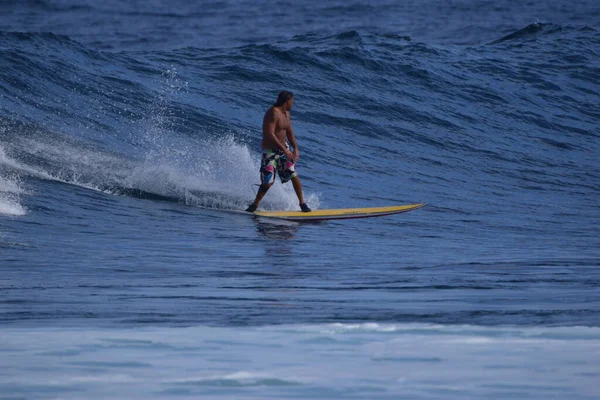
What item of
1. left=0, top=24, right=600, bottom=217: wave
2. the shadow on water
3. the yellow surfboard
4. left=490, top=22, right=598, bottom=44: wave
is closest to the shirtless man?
the yellow surfboard

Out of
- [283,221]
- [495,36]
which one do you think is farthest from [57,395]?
[495,36]

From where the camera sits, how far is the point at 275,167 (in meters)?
11.6

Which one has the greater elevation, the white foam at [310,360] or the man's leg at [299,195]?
the white foam at [310,360]

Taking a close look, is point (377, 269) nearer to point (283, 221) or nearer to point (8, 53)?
point (283, 221)

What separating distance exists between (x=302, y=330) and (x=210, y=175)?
805 cm

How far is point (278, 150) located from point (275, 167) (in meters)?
0.19

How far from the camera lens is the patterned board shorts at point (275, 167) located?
1157 cm

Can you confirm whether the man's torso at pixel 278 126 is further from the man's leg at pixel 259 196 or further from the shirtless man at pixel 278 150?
the man's leg at pixel 259 196

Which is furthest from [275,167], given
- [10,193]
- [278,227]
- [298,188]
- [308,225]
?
[10,193]

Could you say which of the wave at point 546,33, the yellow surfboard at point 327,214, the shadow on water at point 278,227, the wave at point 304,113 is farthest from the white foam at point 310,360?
the wave at point 546,33

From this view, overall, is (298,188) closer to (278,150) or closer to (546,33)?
(278,150)

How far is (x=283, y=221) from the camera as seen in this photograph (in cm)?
1126

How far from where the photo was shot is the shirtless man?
11453 mm

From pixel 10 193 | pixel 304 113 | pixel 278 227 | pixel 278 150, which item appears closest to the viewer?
pixel 278 227
